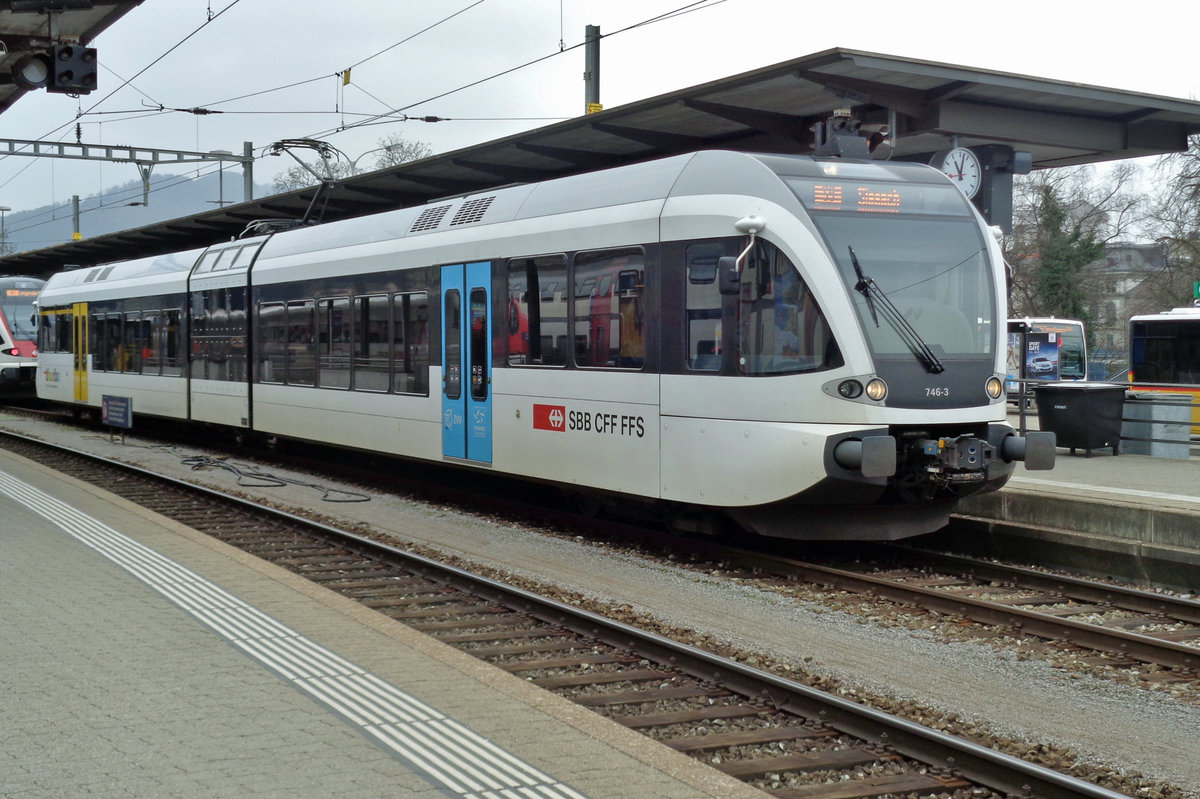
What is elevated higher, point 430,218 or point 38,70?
point 38,70

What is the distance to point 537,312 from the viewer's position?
1195 cm

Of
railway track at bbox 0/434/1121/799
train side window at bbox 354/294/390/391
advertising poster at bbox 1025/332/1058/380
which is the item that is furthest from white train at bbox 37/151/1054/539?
advertising poster at bbox 1025/332/1058/380

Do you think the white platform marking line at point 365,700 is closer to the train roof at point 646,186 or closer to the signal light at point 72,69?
the train roof at point 646,186

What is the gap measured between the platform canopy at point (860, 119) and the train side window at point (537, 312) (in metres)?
2.82

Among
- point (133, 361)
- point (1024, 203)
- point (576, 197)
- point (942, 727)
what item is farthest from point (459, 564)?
point (1024, 203)

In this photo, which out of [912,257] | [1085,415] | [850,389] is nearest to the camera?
[850,389]

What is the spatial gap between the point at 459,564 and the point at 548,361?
2342 millimetres

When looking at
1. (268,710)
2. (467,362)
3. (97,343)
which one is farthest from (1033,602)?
(97,343)

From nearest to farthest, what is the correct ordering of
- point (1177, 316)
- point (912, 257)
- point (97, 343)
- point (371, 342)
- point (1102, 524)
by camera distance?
1. point (912, 257)
2. point (1102, 524)
3. point (371, 342)
4. point (1177, 316)
5. point (97, 343)

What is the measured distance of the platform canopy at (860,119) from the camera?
41.5ft

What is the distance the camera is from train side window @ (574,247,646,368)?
1062 cm

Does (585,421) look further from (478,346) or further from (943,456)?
(943,456)

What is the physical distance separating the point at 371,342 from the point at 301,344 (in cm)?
243

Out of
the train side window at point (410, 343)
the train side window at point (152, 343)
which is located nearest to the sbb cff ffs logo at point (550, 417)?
the train side window at point (410, 343)
